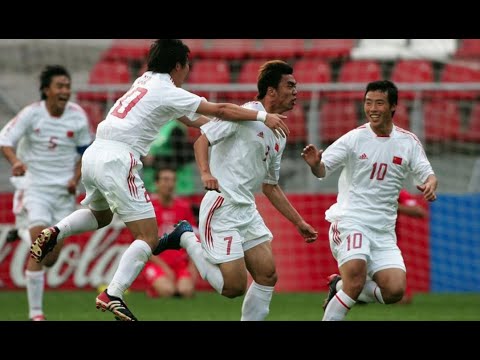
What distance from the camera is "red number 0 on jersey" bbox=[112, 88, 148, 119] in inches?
315

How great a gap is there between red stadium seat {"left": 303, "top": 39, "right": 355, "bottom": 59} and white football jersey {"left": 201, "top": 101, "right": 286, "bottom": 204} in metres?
9.47

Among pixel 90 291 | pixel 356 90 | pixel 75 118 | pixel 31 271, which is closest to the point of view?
pixel 31 271

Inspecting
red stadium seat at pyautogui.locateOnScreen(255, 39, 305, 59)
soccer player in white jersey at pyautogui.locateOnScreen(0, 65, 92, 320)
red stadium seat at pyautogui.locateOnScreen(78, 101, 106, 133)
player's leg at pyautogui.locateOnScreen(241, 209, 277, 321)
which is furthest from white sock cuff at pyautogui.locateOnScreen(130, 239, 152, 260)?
red stadium seat at pyautogui.locateOnScreen(255, 39, 305, 59)

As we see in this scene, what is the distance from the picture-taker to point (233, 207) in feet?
26.6

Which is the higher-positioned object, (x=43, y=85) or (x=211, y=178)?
(x=43, y=85)

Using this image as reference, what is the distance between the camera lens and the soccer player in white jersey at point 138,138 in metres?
7.84

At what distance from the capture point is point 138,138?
26.3ft

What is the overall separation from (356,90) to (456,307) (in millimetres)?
4278

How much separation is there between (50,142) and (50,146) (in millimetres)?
45

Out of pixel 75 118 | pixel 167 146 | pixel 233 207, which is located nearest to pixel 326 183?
pixel 167 146

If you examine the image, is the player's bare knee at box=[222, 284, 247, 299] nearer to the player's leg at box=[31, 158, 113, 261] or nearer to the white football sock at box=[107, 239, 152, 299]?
the white football sock at box=[107, 239, 152, 299]

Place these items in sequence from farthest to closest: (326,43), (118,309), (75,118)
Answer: (326,43) < (75,118) < (118,309)

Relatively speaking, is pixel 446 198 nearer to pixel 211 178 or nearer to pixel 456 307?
pixel 456 307

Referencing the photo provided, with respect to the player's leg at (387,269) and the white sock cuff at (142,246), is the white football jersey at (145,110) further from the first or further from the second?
the player's leg at (387,269)
